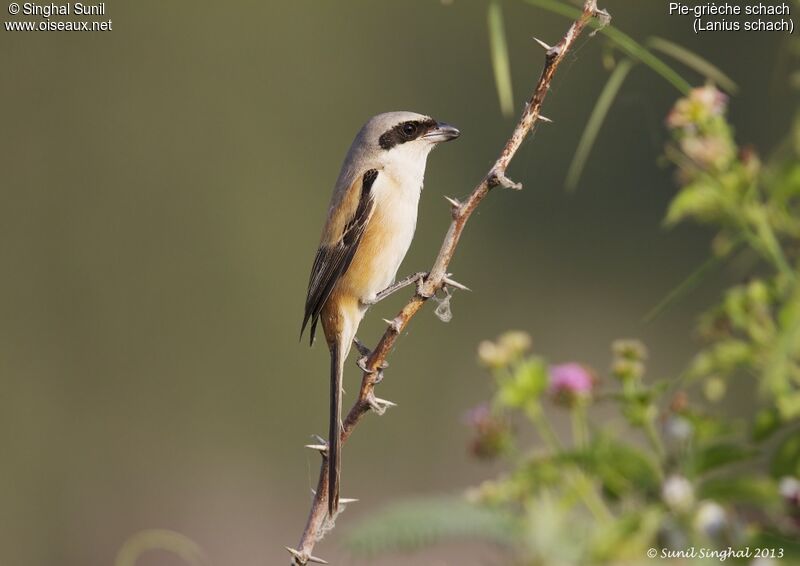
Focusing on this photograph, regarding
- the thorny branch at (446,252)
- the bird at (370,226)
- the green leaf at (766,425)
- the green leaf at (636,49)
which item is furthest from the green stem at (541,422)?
the bird at (370,226)

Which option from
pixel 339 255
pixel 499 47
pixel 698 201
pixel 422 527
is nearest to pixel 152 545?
pixel 422 527

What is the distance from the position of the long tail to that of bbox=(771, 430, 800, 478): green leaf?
0.77 metres

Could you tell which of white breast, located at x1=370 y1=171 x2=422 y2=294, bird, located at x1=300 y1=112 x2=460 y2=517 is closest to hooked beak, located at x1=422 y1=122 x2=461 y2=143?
bird, located at x1=300 y1=112 x2=460 y2=517

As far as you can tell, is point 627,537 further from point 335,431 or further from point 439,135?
point 439,135

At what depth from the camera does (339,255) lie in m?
3.70

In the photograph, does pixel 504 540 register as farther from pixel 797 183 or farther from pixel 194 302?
pixel 194 302

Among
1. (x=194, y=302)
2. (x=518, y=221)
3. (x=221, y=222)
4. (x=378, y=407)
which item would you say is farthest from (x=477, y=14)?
Answer: (x=378, y=407)

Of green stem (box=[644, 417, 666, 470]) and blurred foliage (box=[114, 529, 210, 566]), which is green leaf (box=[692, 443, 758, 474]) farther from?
blurred foliage (box=[114, 529, 210, 566])

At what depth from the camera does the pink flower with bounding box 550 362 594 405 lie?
165 cm

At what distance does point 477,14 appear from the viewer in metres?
12.1

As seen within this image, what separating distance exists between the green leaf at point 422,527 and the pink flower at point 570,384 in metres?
0.38

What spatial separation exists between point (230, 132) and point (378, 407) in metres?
9.40

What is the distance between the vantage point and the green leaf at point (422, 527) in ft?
3.86

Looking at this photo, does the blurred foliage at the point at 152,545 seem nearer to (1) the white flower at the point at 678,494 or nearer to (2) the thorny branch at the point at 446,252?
(2) the thorny branch at the point at 446,252
